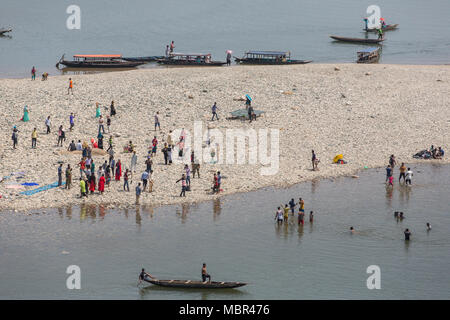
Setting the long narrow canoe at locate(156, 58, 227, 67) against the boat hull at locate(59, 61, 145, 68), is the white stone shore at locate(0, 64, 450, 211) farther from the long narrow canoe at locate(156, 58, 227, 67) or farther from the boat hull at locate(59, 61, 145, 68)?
the boat hull at locate(59, 61, 145, 68)

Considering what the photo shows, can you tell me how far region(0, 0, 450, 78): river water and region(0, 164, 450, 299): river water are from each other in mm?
40919

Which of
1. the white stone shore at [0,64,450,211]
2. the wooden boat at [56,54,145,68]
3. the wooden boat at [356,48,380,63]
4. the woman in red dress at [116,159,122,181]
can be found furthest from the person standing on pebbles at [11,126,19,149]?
the wooden boat at [356,48,380,63]

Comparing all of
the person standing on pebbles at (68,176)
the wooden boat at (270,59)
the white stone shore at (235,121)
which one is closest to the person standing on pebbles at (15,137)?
the white stone shore at (235,121)

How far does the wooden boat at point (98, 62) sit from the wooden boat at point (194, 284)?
46.8 metres

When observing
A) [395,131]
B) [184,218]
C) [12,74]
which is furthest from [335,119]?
[12,74]

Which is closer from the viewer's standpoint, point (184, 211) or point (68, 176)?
point (184, 211)

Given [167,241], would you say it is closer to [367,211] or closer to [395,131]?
[367,211]

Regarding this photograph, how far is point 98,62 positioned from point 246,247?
147ft

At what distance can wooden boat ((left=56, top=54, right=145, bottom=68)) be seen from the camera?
73188 mm

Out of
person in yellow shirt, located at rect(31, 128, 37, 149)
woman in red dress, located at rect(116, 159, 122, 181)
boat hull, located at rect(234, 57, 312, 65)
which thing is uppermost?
boat hull, located at rect(234, 57, 312, 65)

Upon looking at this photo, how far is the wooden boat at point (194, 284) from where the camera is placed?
2994 cm

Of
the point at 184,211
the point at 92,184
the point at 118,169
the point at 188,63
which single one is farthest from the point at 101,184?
the point at 188,63

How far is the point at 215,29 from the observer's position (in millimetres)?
107562

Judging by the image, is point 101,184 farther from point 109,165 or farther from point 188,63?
point 188,63
